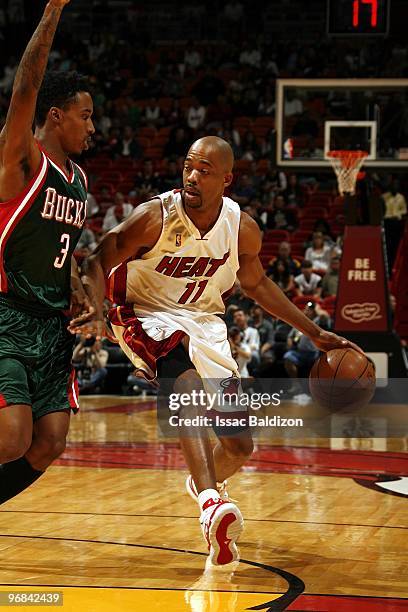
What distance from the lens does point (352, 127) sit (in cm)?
1276

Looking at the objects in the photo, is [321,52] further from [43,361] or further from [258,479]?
[43,361]

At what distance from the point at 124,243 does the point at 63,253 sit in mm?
617

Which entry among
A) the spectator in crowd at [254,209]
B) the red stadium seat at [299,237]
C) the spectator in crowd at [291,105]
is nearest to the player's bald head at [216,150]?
the spectator in crowd at [291,105]

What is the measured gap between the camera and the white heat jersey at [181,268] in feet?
16.0

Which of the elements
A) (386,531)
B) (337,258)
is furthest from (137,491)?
(337,258)

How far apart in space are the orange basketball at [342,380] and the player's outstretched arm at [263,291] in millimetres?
65

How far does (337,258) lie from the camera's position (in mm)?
14039

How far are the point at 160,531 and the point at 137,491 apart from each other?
1275mm

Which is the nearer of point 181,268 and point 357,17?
point 181,268

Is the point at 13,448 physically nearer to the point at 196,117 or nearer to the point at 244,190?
the point at 244,190

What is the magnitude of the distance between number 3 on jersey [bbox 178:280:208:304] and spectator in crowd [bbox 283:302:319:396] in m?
6.99

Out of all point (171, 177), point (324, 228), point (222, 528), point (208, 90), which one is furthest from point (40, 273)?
point (208, 90)

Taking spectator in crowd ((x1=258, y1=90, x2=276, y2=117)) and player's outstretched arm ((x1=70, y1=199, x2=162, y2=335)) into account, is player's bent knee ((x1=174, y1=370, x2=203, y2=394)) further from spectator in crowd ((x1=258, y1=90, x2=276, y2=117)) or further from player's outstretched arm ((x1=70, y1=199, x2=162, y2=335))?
spectator in crowd ((x1=258, y1=90, x2=276, y2=117))

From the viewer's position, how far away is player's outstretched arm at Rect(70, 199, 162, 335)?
14.7ft
